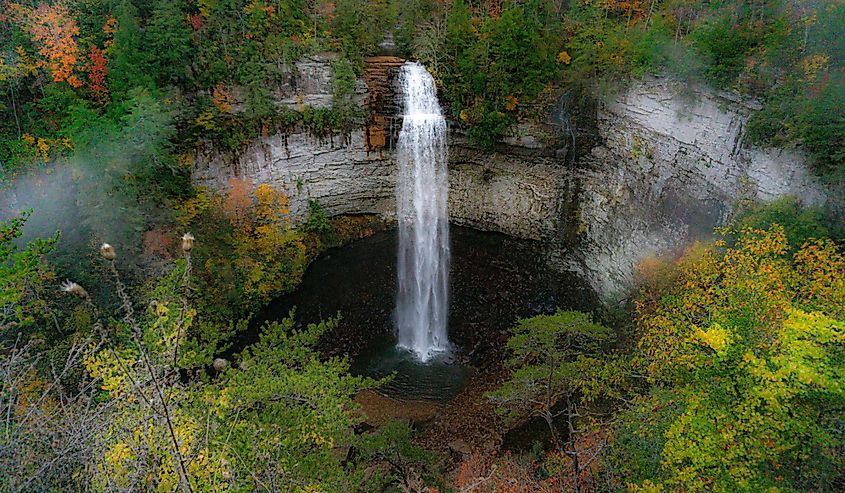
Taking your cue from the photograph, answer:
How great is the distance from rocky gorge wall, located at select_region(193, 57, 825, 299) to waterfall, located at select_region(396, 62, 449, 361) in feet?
2.04

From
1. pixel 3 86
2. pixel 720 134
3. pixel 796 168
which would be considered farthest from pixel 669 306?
pixel 3 86

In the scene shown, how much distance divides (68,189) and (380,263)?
11872 mm

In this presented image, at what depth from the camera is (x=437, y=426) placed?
52.0 ft

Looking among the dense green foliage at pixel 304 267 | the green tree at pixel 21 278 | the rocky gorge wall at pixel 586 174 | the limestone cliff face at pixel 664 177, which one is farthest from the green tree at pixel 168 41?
the limestone cliff face at pixel 664 177

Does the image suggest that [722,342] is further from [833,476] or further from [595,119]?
[595,119]

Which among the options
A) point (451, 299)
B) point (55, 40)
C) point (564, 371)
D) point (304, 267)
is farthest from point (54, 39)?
point (564, 371)

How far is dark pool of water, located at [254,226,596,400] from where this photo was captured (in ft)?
62.0

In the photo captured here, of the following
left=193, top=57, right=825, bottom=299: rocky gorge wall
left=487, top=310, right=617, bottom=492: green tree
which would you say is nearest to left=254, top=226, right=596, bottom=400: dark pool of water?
left=193, top=57, right=825, bottom=299: rocky gorge wall

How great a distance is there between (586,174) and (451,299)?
25.0ft

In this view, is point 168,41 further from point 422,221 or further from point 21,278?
point 422,221

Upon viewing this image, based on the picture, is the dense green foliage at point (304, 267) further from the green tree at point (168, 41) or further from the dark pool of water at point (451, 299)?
the dark pool of water at point (451, 299)

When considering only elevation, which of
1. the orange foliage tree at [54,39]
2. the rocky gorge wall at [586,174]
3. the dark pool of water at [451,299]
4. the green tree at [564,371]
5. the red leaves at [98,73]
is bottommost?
the dark pool of water at [451,299]

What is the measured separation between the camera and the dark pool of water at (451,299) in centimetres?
1891

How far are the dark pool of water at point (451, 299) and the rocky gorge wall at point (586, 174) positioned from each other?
3.02ft
